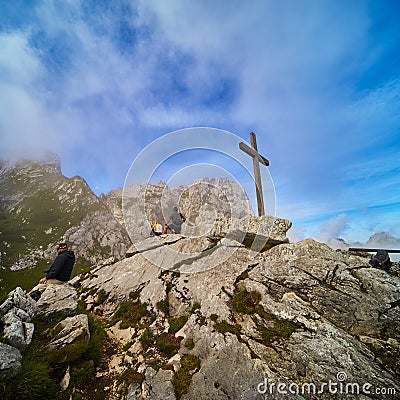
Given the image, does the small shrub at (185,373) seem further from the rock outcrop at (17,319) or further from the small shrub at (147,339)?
the rock outcrop at (17,319)

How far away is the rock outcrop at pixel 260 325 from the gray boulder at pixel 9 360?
10.9ft

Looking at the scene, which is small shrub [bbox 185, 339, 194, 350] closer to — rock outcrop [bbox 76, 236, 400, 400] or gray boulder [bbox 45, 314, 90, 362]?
rock outcrop [bbox 76, 236, 400, 400]

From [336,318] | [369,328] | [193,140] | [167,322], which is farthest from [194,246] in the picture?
[369,328]

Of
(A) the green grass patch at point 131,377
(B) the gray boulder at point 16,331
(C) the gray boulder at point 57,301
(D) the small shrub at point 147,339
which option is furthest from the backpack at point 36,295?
(A) the green grass patch at point 131,377

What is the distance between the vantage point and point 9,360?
5.23 meters

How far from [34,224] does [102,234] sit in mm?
39403

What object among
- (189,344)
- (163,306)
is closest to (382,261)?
(189,344)

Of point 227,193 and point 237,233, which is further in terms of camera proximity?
point 227,193

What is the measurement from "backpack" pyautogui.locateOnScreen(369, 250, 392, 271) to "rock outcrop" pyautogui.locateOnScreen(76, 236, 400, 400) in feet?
3.67

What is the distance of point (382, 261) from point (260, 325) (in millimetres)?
8113

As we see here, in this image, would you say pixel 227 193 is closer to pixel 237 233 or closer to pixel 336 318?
pixel 237 233

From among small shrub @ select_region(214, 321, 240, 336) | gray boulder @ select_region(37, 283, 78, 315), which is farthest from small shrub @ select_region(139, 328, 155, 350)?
gray boulder @ select_region(37, 283, 78, 315)

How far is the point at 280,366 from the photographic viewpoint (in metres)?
6.95

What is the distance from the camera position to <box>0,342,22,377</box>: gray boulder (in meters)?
5.06
